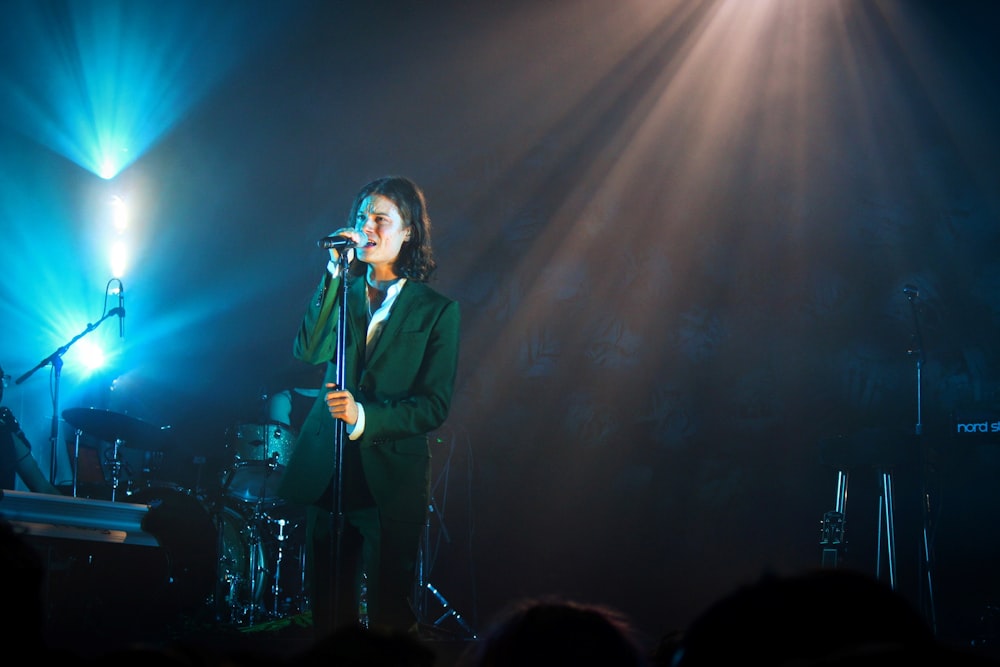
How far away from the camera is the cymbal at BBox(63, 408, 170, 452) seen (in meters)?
5.49

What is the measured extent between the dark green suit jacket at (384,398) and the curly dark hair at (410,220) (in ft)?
0.34

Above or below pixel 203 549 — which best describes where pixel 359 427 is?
above

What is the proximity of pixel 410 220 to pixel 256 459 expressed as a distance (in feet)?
11.3

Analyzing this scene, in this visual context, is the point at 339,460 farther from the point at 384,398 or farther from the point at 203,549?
the point at 203,549

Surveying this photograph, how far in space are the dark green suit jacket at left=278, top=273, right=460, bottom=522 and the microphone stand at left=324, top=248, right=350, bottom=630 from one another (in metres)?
0.03

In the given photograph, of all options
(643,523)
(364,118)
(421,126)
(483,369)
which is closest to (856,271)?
(643,523)

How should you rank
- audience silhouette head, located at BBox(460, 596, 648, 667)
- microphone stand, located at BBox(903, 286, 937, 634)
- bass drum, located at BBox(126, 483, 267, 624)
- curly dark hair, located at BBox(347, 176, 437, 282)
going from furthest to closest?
bass drum, located at BBox(126, 483, 267, 624) → microphone stand, located at BBox(903, 286, 937, 634) → curly dark hair, located at BBox(347, 176, 437, 282) → audience silhouette head, located at BBox(460, 596, 648, 667)

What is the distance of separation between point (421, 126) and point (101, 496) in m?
3.58

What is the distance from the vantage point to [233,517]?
5930mm

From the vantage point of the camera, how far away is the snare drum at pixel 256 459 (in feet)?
19.7

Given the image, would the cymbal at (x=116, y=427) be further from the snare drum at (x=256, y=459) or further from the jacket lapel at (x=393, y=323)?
the jacket lapel at (x=393, y=323)

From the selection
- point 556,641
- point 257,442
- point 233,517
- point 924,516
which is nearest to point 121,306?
point 257,442

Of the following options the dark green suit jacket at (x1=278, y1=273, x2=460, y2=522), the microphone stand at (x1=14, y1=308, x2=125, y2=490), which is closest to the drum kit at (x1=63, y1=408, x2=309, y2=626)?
the microphone stand at (x1=14, y1=308, x2=125, y2=490)

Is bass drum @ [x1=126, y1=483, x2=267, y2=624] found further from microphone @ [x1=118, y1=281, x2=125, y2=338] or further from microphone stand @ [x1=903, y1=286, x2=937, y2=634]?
microphone stand @ [x1=903, y1=286, x2=937, y2=634]
